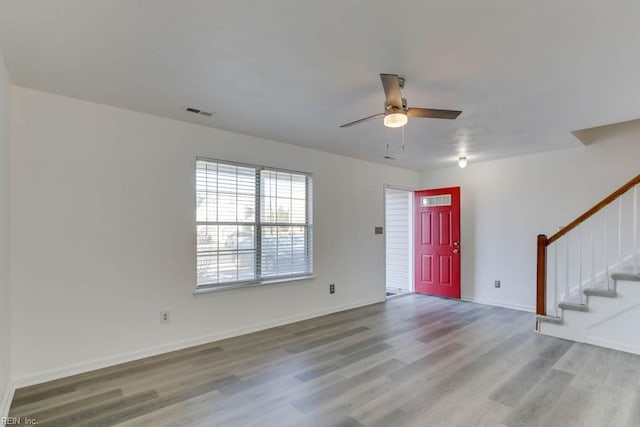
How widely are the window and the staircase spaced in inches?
122

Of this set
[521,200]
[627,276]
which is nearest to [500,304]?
[521,200]

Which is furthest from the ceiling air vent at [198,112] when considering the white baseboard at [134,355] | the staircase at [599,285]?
the staircase at [599,285]

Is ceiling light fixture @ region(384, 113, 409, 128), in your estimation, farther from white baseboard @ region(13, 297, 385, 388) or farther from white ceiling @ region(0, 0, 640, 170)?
white baseboard @ region(13, 297, 385, 388)

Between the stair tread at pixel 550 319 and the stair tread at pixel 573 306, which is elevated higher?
the stair tread at pixel 573 306

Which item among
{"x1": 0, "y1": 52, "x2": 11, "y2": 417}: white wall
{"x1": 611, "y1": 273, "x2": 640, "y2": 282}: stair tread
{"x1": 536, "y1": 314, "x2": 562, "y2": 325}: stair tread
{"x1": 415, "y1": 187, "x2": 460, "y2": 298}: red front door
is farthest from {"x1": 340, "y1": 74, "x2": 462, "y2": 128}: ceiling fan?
{"x1": 415, "y1": 187, "x2": 460, "y2": 298}: red front door

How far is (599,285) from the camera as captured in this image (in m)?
3.94

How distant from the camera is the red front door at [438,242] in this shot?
5809 mm

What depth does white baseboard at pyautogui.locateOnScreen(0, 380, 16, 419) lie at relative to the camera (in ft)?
7.30

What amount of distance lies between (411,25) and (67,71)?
2431 millimetres

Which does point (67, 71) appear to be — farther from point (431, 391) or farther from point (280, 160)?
point (431, 391)

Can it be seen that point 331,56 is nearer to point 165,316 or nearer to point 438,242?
point 165,316

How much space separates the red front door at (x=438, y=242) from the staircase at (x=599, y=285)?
1408 mm

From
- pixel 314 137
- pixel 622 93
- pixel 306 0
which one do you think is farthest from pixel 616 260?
pixel 306 0

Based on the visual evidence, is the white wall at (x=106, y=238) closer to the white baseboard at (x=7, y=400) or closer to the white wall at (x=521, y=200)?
the white baseboard at (x=7, y=400)
